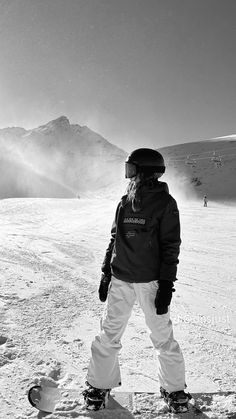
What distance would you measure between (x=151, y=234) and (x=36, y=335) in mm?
2165

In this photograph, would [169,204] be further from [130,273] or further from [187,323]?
[187,323]

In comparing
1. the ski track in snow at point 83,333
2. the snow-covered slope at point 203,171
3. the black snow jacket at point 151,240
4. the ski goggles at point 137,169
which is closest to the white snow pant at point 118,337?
the black snow jacket at point 151,240

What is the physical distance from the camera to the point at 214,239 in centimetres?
1350

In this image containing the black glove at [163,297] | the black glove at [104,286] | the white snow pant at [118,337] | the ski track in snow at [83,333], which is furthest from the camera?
the black glove at [104,286]

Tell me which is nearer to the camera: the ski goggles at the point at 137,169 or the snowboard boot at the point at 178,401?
the snowboard boot at the point at 178,401

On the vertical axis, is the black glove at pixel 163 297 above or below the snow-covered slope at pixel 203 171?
below

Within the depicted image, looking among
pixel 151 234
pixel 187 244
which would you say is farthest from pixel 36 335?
pixel 187 244

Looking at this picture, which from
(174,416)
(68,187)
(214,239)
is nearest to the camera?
(174,416)

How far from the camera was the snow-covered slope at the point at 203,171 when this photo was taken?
47.9 metres

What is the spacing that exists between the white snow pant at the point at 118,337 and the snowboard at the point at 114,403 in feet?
0.47

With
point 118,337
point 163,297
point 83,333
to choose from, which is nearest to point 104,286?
point 118,337

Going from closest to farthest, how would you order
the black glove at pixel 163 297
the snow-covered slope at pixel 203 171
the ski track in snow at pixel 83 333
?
the black glove at pixel 163 297 → the ski track in snow at pixel 83 333 → the snow-covered slope at pixel 203 171

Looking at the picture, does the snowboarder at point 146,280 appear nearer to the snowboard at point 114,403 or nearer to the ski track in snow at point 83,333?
the snowboard at point 114,403

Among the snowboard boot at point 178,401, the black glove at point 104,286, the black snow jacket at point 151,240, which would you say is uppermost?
the black snow jacket at point 151,240
